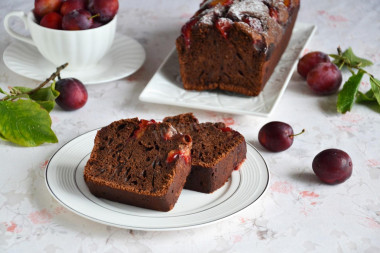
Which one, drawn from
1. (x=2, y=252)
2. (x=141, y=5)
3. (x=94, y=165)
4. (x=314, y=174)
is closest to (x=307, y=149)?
(x=314, y=174)

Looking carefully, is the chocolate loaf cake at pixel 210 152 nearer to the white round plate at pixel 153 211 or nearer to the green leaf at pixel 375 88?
the white round plate at pixel 153 211

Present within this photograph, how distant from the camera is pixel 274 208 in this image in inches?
85.0

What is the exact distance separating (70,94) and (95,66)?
51cm

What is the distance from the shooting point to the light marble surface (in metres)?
1.98

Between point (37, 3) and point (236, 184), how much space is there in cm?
157

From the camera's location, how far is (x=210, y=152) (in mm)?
2152

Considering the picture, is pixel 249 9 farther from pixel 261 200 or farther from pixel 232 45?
pixel 261 200

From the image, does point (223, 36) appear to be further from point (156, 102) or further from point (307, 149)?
point (307, 149)

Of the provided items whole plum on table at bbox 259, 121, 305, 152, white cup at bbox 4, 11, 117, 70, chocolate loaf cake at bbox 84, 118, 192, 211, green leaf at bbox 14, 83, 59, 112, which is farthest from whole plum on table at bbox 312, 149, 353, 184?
white cup at bbox 4, 11, 117, 70

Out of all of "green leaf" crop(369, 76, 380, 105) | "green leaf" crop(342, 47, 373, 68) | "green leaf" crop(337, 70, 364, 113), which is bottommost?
"green leaf" crop(342, 47, 373, 68)

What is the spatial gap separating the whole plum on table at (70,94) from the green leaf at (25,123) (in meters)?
0.28

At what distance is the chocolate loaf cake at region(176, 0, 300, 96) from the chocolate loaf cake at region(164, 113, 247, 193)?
2.25ft

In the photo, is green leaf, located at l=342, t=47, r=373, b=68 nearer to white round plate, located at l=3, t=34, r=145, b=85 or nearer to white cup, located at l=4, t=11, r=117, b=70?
white round plate, located at l=3, t=34, r=145, b=85

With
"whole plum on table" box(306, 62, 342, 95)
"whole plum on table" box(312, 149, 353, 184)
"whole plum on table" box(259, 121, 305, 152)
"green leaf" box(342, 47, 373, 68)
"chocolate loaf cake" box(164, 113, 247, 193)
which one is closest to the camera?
"chocolate loaf cake" box(164, 113, 247, 193)
